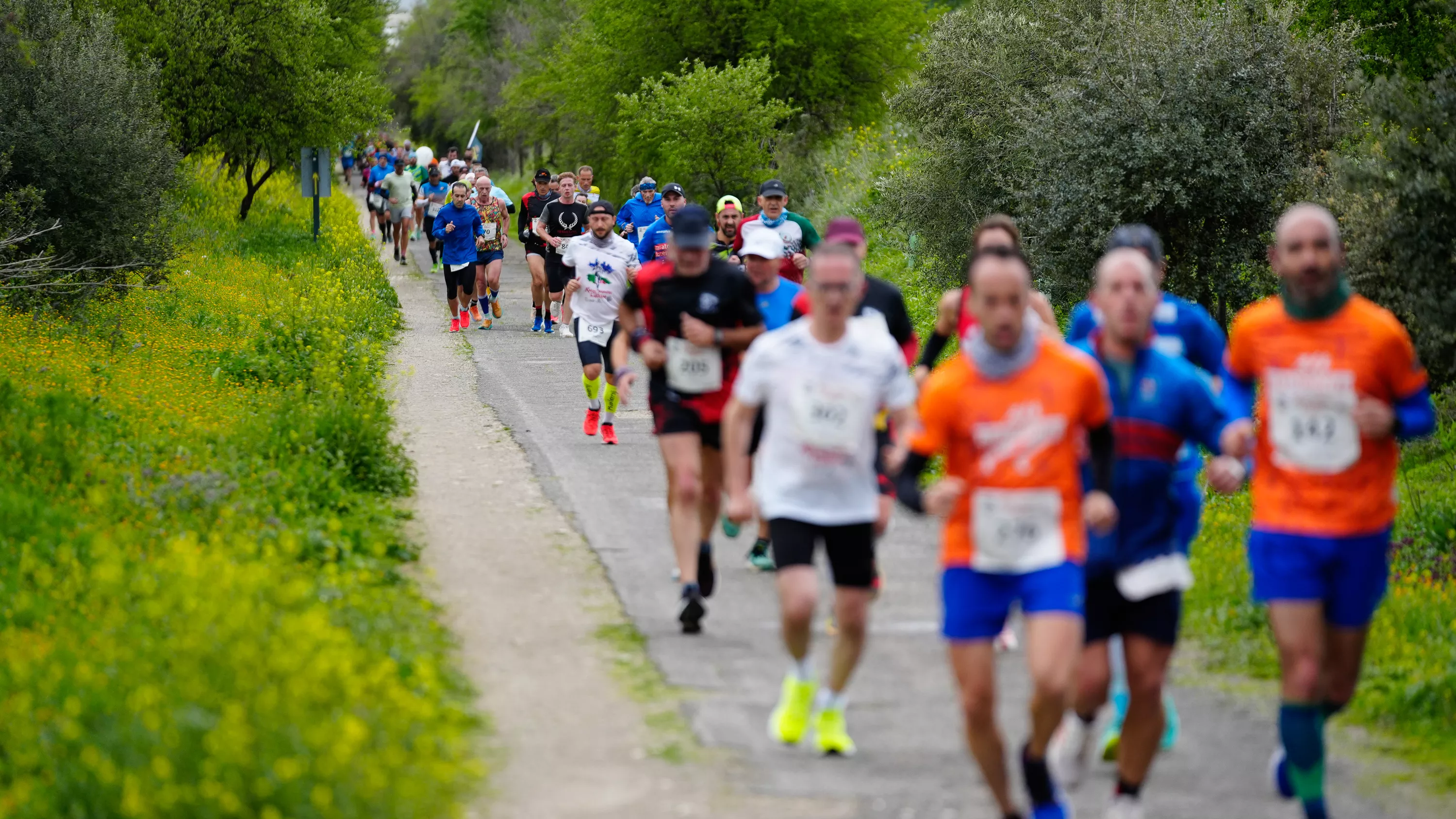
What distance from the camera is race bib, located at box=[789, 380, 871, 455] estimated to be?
6.41 meters

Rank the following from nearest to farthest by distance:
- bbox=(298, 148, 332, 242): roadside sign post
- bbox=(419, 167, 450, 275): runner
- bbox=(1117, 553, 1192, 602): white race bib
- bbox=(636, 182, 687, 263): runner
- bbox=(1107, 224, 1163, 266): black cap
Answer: bbox=(1117, 553, 1192, 602): white race bib, bbox=(1107, 224, 1163, 266): black cap, bbox=(636, 182, 687, 263): runner, bbox=(419, 167, 450, 275): runner, bbox=(298, 148, 332, 242): roadside sign post

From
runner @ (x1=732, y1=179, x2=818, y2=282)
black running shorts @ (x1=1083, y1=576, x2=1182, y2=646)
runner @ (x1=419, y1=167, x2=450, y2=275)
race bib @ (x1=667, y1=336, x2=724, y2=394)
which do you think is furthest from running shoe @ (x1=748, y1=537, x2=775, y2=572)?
runner @ (x1=419, y1=167, x2=450, y2=275)

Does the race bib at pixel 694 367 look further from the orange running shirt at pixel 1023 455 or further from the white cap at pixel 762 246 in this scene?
the orange running shirt at pixel 1023 455

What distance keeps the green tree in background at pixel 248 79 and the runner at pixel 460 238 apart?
33.9 feet

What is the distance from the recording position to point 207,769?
16.8 feet

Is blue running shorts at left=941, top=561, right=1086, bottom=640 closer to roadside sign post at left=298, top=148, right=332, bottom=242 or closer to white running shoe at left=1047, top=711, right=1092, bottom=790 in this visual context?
white running shoe at left=1047, top=711, right=1092, bottom=790

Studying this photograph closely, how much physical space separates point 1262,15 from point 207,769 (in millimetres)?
16188

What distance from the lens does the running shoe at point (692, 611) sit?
8.34m

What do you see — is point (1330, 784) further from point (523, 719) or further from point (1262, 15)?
point (1262, 15)

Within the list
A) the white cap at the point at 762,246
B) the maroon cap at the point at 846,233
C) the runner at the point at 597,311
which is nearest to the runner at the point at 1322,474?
the maroon cap at the point at 846,233

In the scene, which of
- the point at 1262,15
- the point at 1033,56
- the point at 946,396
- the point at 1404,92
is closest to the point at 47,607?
the point at 946,396

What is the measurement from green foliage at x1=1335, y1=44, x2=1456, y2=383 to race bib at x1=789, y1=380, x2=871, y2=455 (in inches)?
248

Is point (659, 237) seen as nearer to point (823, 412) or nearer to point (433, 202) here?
point (823, 412)

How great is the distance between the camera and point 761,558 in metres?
9.87
